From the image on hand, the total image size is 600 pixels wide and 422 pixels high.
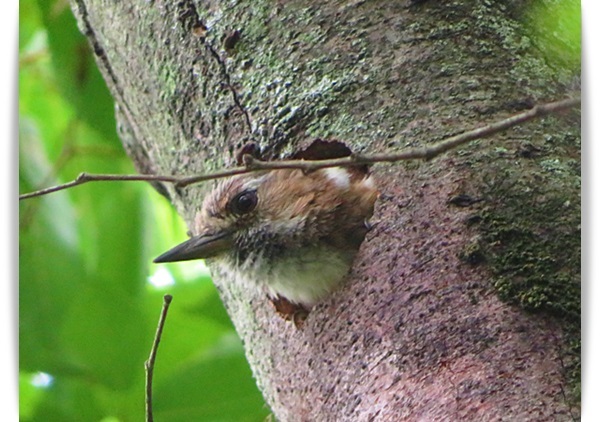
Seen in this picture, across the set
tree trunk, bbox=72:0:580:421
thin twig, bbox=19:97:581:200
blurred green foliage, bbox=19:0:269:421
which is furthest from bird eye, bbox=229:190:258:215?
thin twig, bbox=19:97:581:200

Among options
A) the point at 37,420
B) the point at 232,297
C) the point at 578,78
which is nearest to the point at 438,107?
the point at 578,78

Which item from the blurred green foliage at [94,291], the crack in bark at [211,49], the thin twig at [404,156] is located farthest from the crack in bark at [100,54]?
the thin twig at [404,156]

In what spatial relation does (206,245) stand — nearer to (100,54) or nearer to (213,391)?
(213,391)

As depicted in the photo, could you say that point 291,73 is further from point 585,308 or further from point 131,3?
point 585,308

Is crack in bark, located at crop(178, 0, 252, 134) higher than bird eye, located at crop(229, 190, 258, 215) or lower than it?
higher

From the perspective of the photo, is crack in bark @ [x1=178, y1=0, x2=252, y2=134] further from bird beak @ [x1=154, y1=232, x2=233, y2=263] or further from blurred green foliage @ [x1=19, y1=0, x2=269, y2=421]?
blurred green foliage @ [x1=19, y1=0, x2=269, y2=421]

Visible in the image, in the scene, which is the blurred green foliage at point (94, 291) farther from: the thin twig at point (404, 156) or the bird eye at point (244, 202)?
the thin twig at point (404, 156)
